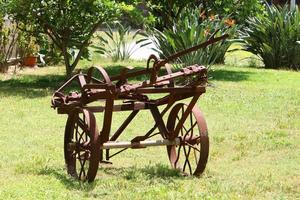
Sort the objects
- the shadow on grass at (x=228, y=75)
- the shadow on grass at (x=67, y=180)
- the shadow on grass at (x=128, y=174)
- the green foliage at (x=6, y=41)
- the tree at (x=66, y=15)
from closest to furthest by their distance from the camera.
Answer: the shadow on grass at (x=67, y=180)
the shadow on grass at (x=128, y=174)
the tree at (x=66, y=15)
the shadow on grass at (x=228, y=75)
the green foliage at (x=6, y=41)

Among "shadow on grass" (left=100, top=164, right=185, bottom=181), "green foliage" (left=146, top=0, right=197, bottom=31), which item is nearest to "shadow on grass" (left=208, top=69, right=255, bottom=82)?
"green foliage" (left=146, top=0, right=197, bottom=31)

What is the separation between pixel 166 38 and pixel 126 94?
340 inches

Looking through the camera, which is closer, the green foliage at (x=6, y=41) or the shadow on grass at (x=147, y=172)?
the shadow on grass at (x=147, y=172)

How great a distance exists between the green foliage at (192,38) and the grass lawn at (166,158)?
3.66 ft

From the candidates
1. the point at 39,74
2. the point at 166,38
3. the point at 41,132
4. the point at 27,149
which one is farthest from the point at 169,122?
the point at 39,74

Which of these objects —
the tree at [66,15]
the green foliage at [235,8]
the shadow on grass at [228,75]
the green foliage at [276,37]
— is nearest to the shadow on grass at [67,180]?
the tree at [66,15]

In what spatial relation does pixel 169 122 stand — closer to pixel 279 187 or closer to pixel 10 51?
pixel 279 187

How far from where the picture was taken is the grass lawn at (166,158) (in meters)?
5.85

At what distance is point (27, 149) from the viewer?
303 inches

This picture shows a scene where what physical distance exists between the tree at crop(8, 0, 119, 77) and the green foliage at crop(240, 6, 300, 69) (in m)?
5.52

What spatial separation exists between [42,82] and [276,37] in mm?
6353

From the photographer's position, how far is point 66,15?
1301 cm

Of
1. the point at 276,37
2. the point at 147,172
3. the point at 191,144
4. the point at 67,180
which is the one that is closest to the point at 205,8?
the point at 276,37

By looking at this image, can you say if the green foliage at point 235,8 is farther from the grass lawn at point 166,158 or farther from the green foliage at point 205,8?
the grass lawn at point 166,158
